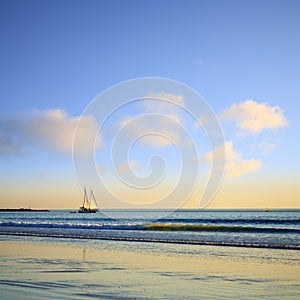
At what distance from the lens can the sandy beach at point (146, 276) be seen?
434 inches

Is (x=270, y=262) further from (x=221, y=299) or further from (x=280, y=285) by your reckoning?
(x=221, y=299)

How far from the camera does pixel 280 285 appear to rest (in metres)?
12.5

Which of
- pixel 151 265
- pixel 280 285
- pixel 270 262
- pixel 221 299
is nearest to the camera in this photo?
pixel 221 299

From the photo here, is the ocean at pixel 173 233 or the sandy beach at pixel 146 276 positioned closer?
the sandy beach at pixel 146 276

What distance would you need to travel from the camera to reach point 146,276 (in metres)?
13.9

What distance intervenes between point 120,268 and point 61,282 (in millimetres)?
3515

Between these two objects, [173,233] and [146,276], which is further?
[173,233]

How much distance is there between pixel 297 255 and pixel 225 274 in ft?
25.4

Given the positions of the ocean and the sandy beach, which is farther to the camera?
the ocean

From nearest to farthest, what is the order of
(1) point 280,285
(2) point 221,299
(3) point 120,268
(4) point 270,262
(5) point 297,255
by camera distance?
1. (2) point 221,299
2. (1) point 280,285
3. (3) point 120,268
4. (4) point 270,262
5. (5) point 297,255

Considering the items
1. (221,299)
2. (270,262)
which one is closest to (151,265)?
(270,262)

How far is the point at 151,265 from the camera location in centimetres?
1675

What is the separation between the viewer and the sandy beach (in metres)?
11.0

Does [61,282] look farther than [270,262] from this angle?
No
